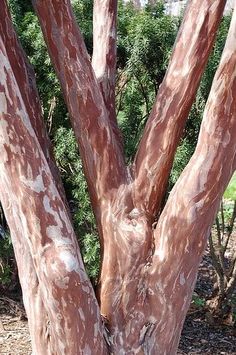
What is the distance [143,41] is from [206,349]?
233 centimetres

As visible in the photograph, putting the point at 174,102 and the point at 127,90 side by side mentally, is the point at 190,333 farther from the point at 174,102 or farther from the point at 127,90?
the point at 174,102

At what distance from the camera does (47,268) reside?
270 centimetres

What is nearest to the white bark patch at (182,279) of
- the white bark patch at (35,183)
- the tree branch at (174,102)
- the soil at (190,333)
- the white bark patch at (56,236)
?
the tree branch at (174,102)

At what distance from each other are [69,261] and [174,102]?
0.91m

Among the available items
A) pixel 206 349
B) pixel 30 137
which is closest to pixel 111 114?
pixel 30 137

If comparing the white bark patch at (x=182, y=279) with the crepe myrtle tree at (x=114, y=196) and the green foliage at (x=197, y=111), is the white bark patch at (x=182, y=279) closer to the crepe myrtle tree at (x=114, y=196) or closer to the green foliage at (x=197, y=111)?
the crepe myrtle tree at (x=114, y=196)

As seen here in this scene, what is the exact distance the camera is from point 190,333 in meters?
5.14

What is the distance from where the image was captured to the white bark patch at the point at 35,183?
272cm

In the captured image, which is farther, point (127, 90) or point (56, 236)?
point (127, 90)

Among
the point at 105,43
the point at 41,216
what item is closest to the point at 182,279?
the point at 41,216

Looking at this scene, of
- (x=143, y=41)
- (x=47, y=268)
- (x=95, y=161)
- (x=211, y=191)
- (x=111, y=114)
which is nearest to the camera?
(x=47, y=268)

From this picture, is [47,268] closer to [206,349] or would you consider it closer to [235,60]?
[235,60]

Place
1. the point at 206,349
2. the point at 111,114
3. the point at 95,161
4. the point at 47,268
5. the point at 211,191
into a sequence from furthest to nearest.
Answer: the point at 206,349, the point at 111,114, the point at 95,161, the point at 211,191, the point at 47,268

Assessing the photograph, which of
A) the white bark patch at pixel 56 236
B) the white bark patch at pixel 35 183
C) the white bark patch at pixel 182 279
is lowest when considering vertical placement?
the white bark patch at pixel 182 279
